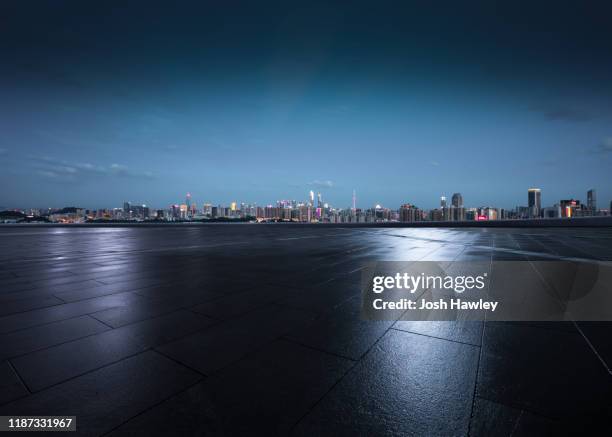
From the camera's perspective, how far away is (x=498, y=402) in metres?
2.26

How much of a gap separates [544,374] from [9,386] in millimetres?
5105

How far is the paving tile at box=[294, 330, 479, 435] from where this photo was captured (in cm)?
201

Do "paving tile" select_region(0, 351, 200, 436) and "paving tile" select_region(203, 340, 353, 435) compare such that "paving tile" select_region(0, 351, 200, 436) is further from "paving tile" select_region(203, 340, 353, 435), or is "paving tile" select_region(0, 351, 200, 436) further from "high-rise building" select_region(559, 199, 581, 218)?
"high-rise building" select_region(559, 199, 581, 218)

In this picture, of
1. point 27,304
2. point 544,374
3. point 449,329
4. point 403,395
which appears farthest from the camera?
point 27,304

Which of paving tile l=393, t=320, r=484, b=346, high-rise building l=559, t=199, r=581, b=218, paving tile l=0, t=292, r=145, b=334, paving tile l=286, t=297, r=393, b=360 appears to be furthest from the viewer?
high-rise building l=559, t=199, r=581, b=218

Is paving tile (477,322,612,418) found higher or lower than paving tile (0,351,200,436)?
higher

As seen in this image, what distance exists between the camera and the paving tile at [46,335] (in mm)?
3258

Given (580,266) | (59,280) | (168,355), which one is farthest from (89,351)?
(580,266)

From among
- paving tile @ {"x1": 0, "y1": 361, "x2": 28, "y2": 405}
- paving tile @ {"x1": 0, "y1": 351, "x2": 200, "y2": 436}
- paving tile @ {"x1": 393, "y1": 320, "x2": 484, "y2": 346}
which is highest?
paving tile @ {"x1": 0, "y1": 361, "x2": 28, "y2": 405}

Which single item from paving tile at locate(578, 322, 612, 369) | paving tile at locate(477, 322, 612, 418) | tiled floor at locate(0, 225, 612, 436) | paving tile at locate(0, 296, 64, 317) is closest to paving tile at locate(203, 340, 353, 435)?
tiled floor at locate(0, 225, 612, 436)

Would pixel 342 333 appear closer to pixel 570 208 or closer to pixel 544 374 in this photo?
pixel 544 374

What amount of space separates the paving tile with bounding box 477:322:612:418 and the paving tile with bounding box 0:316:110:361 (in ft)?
15.8

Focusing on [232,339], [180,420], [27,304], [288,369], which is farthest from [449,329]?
[27,304]

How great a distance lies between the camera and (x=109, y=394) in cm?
→ 241
